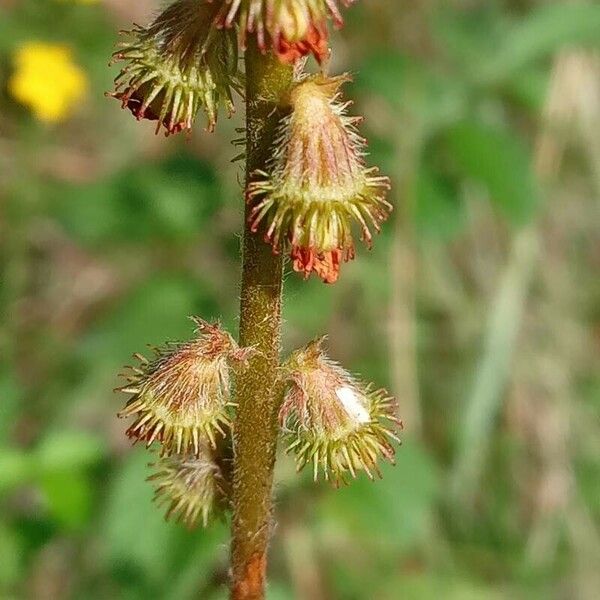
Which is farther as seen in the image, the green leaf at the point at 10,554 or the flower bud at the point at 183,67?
the green leaf at the point at 10,554

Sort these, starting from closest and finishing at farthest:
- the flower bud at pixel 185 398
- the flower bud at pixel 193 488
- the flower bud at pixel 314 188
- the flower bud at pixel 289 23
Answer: the flower bud at pixel 289 23 < the flower bud at pixel 314 188 < the flower bud at pixel 185 398 < the flower bud at pixel 193 488

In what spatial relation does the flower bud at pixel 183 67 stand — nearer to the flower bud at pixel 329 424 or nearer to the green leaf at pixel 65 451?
the flower bud at pixel 329 424

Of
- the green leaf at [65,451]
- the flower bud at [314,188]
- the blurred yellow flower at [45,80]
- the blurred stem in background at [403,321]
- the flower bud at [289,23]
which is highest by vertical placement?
the blurred yellow flower at [45,80]

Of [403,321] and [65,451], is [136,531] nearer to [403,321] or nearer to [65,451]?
[65,451]

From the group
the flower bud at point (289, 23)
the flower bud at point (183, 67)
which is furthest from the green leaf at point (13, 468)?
the flower bud at point (289, 23)

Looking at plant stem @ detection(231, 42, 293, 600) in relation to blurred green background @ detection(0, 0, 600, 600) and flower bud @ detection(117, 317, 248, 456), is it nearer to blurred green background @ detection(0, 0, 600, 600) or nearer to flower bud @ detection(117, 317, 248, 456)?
flower bud @ detection(117, 317, 248, 456)

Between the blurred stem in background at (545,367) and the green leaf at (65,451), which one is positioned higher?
the blurred stem in background at (545,367)
